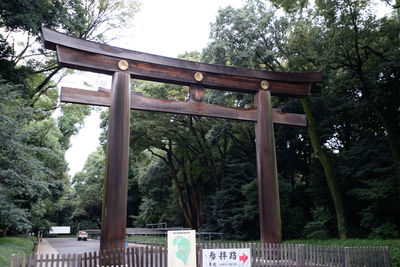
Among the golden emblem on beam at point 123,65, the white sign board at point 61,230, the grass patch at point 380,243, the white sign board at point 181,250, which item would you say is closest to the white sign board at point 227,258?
the white sign board at point 181,250

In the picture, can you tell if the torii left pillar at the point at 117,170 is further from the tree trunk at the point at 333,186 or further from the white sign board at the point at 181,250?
the tree trunk at the point at 333,186

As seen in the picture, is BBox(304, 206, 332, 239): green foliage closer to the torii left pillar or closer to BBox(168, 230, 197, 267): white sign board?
BBox(168, 230, 197, 267): white sign board

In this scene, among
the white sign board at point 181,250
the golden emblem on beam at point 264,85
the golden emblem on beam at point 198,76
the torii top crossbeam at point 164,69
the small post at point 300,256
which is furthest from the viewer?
the golden emblem on beam at point 264,85

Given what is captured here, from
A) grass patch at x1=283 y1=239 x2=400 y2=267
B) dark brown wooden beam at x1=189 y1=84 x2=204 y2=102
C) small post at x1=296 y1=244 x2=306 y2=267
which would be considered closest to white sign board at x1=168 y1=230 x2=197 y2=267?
small post at x1=296 y1=244 x2=306 y2=267

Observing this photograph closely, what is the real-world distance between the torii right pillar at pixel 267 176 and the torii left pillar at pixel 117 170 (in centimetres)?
391

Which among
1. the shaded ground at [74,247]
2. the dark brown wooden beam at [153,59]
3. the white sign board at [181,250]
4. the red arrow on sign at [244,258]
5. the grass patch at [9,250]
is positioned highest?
the dark brown wooden beam at [153,59]

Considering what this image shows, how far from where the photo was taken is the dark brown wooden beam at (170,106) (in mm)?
8117

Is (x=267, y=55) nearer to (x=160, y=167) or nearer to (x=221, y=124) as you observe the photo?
(x=221, y=124)

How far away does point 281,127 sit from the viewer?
20.2 m

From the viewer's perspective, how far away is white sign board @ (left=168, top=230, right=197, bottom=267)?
21.5 ft

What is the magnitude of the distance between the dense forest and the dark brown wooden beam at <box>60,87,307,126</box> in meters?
2.90

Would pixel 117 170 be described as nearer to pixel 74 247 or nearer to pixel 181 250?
pixel 181 250

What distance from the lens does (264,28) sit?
56.4ft

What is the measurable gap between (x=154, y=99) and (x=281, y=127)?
12.8 meters
